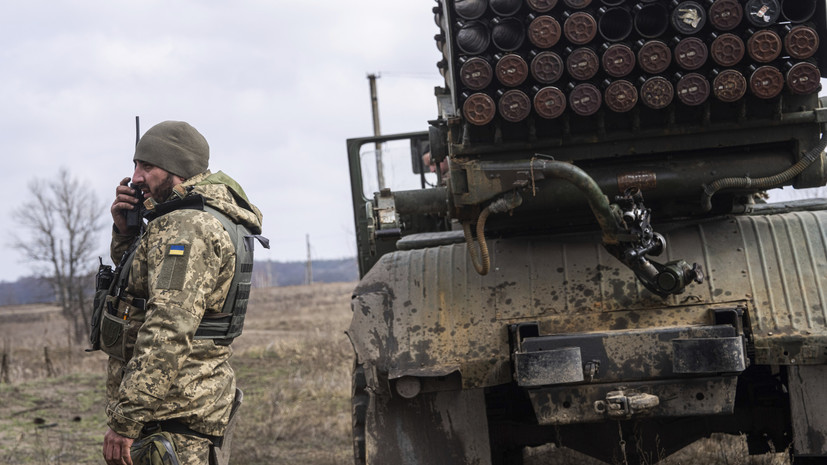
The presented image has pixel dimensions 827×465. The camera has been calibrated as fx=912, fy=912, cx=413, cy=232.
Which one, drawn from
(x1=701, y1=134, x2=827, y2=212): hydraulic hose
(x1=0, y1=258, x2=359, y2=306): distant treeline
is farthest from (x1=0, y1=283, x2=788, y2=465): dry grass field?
(x1=0, y1=258, x2=359, y2=306): distant treeline

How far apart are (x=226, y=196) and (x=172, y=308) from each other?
69cm

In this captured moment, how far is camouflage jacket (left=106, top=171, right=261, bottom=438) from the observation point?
3375 millimetres

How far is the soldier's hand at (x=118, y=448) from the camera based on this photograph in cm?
338

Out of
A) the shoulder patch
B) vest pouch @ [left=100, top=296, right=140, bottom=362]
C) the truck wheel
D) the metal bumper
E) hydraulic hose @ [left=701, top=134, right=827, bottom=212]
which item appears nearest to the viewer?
the shoulder patch

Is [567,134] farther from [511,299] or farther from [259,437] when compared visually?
[259,437]

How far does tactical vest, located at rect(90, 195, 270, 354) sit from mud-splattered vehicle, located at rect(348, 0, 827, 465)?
84cm

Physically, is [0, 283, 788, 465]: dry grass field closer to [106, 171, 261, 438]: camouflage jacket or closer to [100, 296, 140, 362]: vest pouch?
[106, 171, 261, 438]: camouflage jacket

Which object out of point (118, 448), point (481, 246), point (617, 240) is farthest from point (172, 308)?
point (617, 240)

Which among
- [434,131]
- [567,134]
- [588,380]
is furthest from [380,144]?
[588,380]

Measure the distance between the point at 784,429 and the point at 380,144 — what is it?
4.12 m

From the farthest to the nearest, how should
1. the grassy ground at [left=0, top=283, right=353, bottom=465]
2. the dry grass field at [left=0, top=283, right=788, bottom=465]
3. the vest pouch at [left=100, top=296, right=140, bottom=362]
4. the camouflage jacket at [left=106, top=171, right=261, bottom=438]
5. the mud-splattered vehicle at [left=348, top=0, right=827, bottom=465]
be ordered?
the grassy ground at [left=0, top=283, right=353, bottom=465] → the dry grass field at [left=0, top=283, right=788, bottom=465] → the mud-splattered vehicle at [left=348, top=0, right=827, bottom=465] → the vest pouch at [left=100, top=296, right=140, bottom=362] → the camouflage jacket at [left=106, top=171, right=261, bottom=438]

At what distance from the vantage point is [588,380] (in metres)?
4.18

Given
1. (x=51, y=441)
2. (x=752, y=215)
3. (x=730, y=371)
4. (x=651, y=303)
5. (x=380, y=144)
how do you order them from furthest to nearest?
1. (x=51, y=441)
2. (x=380, y=144)
3. (x=752, y=215)
4. (x=651, y=303)
5. (x=730, y=371)

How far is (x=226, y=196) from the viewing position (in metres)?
3.97
